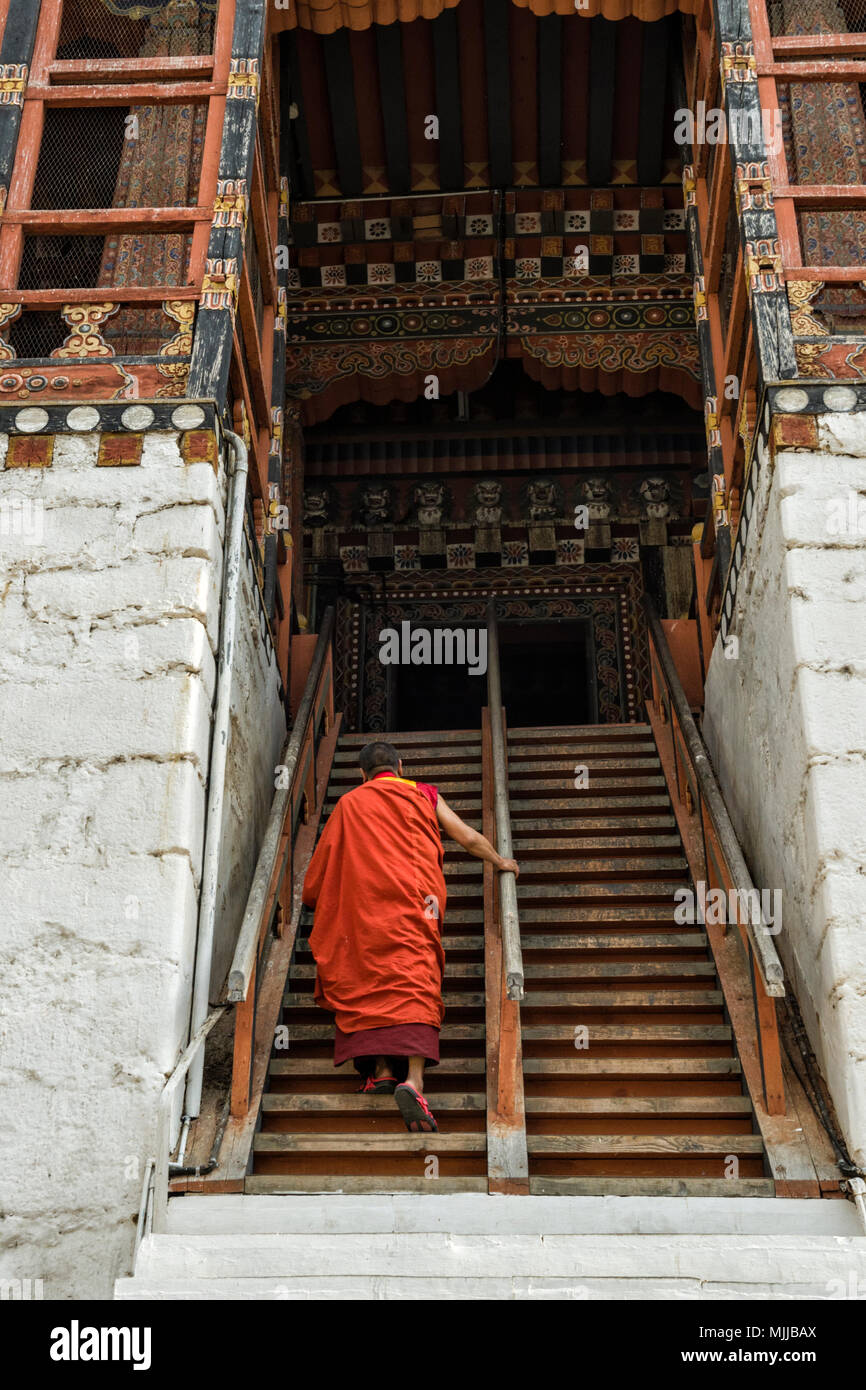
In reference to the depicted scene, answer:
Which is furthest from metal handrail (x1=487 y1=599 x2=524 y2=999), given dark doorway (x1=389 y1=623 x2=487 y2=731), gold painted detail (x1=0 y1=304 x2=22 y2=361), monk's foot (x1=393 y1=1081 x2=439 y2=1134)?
dark doorway (x1=389 y1=623 x2=487 y2=731)

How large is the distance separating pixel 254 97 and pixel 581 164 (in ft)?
10.4

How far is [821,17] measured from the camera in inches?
242

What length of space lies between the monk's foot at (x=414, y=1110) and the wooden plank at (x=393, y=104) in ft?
19.0

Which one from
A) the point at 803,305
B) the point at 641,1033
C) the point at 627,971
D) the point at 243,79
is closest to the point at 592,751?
the point at 627,971

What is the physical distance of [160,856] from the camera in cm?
401

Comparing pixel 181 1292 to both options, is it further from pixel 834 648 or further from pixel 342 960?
pixel 834 648

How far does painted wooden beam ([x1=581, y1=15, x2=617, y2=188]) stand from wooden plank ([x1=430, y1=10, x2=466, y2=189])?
2.51ft

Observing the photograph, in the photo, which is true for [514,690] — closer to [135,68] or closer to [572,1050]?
[135,68]

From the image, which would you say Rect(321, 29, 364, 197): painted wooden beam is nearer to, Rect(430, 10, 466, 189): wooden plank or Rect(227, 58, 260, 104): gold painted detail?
Rect(430, 10, 466, 189): wooden plank

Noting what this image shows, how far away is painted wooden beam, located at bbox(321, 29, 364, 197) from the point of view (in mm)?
7398

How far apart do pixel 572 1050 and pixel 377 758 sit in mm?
1224

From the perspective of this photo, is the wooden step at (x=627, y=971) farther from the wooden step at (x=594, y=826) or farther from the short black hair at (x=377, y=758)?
the wooden step at (x=594, y=826)

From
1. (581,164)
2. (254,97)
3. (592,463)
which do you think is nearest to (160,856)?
(254,97)

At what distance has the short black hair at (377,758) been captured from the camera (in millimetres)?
4812
